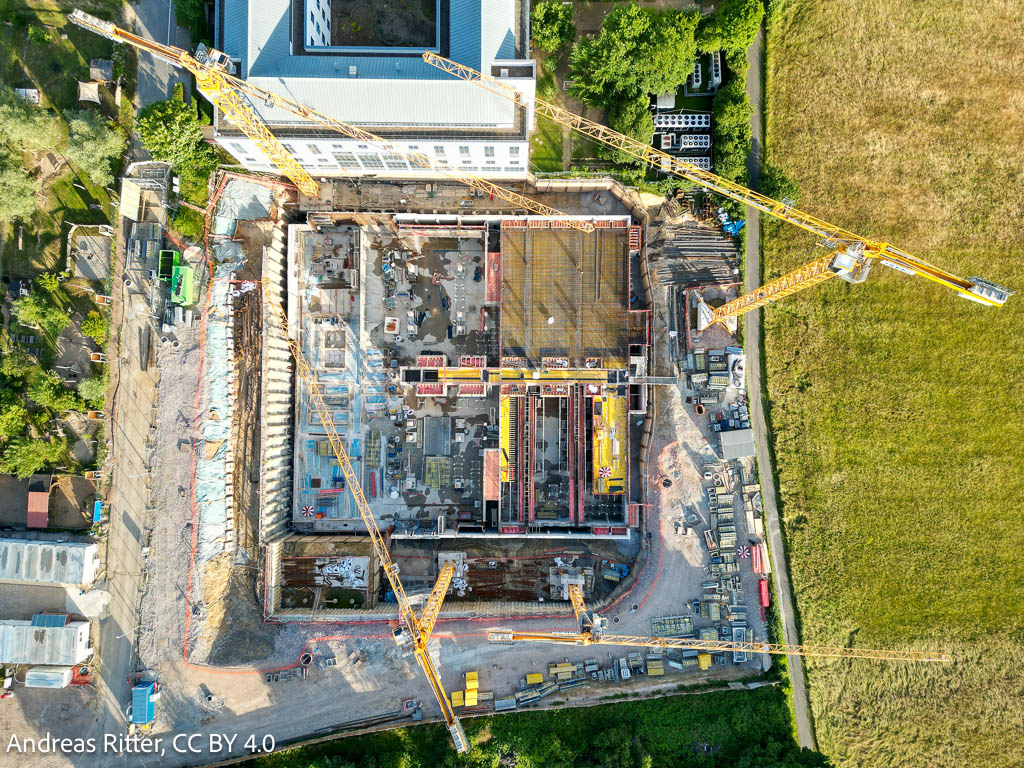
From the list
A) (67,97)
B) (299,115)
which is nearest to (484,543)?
(299,115)

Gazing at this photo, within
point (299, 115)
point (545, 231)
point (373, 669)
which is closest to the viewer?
point (299, 115)

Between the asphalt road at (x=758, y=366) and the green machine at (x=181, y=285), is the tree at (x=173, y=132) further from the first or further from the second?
the asphalt road at (x=758, y=366)

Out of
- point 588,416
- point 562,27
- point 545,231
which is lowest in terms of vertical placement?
point 588,416

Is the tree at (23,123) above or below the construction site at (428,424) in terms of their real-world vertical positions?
above

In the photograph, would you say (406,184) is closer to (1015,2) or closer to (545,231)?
(545,231)

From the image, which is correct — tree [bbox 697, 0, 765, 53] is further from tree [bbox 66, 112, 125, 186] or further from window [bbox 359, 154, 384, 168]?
tree [bbox 66, 112, 125, 186]

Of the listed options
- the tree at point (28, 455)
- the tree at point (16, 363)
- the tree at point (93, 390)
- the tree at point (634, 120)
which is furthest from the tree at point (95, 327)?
the tree at point (634, 120)
